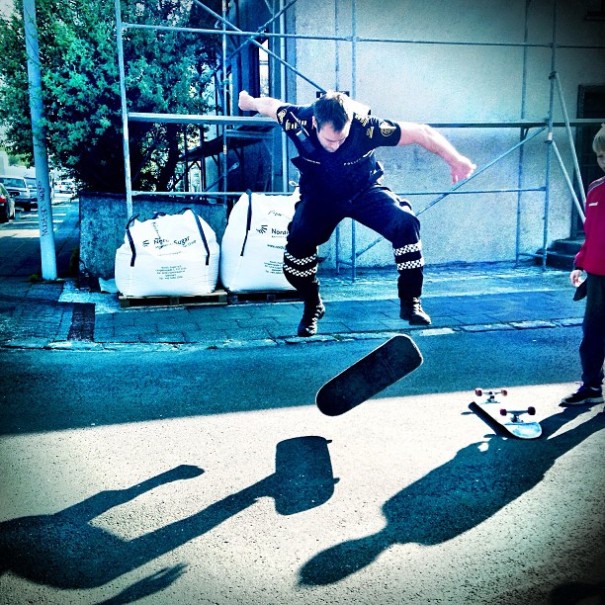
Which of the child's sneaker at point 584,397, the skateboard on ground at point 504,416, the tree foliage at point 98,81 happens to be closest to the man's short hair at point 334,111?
the skateboard on ground at point 504,416

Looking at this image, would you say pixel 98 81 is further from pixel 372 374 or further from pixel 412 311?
pixel 372 374

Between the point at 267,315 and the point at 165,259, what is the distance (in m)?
1.47

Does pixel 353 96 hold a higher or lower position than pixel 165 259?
higher

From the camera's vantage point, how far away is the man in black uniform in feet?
12.5

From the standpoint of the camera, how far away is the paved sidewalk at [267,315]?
7.27m

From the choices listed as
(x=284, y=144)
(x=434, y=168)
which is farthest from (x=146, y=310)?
(x=434, y=168)

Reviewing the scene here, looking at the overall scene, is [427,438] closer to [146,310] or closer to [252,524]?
[252,524]

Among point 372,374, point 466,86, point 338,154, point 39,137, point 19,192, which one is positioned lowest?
point 372,374

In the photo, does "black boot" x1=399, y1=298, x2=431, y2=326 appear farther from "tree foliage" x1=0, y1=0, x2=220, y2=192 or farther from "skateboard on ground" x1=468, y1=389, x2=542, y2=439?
"tree foliage" x1=0, y1=0, x2=220, y2=192

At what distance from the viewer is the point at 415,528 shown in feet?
10.9

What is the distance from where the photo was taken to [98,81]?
988cm

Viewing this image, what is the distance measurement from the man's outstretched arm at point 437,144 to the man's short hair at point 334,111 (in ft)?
1.20

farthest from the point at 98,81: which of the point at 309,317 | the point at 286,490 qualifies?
the point at 286,490

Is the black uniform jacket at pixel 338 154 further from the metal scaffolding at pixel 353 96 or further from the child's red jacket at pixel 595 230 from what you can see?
the metal scaffolding at pixel 353 96
